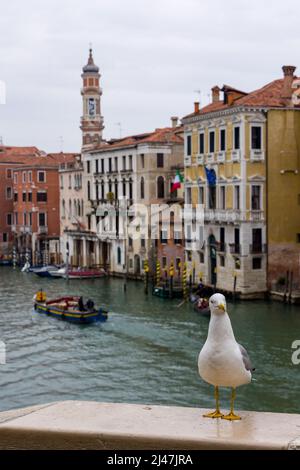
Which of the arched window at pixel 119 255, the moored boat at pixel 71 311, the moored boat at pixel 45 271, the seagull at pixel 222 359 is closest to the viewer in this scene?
the seagull at pixel 222 359

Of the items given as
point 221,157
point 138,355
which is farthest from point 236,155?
point 138,355

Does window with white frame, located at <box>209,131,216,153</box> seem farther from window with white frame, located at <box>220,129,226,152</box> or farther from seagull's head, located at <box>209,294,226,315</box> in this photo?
seagull's head, located at <box>209,294,226,315</box>

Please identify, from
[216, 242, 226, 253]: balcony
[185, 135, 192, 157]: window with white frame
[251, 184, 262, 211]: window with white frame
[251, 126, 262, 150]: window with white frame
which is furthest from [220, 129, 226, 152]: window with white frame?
[216, 242, 226, 253]: balcony

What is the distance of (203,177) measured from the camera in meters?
30.0

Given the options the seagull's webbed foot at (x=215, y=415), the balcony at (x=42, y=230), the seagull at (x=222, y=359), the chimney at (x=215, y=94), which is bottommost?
the balcony at (x=42, y=230)

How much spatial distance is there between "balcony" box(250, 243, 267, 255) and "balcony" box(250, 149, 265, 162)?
9.55 ft

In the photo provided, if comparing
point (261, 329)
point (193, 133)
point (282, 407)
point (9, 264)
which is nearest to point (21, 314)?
point (261, 329)

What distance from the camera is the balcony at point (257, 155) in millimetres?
26891

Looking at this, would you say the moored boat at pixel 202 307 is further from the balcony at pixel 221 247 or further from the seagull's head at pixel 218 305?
the seagull's head at pixel 218 305

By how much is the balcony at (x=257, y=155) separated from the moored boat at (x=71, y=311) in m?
7.38

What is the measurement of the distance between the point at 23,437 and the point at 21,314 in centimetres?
2260

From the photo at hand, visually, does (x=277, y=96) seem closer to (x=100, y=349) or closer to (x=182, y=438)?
(x=100, y=349)

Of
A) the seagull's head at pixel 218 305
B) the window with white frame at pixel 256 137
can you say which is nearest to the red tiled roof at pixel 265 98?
the window with white frame at pixel 256 137

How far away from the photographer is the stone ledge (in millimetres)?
2910
